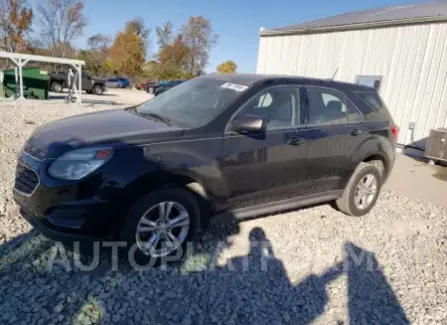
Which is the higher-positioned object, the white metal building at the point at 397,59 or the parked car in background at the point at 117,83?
the white metal building at the point at 397,59

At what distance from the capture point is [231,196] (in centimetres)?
324

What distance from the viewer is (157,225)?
2.88m

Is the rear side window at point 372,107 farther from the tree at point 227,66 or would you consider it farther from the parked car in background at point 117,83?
the tree at point 227,66

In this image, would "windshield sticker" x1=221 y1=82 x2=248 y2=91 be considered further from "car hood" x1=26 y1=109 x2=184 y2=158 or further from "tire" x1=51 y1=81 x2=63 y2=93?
"tire" x1=51 y1=81 x2=63 y2=93

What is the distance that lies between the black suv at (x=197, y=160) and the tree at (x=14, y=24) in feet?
132

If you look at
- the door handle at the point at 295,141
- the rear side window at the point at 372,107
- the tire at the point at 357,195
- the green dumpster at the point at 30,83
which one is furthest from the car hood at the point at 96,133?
the green dumpster at the point at 30,83

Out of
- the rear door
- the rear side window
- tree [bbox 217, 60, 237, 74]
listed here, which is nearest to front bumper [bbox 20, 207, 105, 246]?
the rear door

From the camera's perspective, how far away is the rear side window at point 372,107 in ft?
14.5

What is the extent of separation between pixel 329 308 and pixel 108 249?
197cm

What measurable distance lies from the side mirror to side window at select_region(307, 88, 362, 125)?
0.92 meters

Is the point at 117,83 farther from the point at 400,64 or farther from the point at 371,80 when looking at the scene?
the point at 400,64

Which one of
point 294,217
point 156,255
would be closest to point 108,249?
point 156,255

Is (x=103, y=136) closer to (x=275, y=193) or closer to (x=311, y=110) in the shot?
(x=275, y=193)

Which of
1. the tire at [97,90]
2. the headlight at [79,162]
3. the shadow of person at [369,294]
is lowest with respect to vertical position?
the shadow of person at [369,294]
